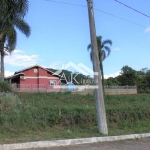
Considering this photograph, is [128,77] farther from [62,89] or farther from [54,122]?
[54,122]

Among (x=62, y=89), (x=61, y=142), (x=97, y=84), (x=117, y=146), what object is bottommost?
(x=117, y=146)

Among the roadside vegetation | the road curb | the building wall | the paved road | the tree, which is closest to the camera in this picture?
the road curb

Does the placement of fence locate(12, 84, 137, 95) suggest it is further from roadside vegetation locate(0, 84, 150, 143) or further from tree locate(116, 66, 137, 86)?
tree locate(116, 66, 137, 86)

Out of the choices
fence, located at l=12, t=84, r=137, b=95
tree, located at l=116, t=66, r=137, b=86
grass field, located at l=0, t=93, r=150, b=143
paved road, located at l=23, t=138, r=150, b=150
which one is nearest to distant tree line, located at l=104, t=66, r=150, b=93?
tree, located at l=116, t=66, r=137, b=86

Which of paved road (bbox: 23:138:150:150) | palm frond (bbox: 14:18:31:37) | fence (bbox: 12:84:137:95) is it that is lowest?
paved road (bbox: 23:138:150:150)

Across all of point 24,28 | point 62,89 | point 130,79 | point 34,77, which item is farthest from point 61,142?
point 130,79

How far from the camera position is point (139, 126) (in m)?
10.9

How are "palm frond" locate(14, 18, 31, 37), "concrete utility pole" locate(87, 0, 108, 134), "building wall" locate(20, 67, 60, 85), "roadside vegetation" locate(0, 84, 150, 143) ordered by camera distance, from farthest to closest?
"building wall" locate(20, 67, 60, 85), "palm frond" locate(14, 18, 31, 37), "concrete utility pole" locate(87, 0, 108, 134), "roadside vegetation" locate(0, 84, 150, 143)

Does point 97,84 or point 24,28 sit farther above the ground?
point 24,28

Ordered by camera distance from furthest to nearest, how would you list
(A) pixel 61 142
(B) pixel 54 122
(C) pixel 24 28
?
(C) pixel 24 28
(B) pixel 54 122
(A) pixel 61 142

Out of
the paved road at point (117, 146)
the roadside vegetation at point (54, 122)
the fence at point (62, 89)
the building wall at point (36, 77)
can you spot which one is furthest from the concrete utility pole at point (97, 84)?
the building wall at point (36, 77)

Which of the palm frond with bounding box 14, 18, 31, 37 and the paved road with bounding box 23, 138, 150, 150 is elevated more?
the palm frond with bounding box 14, 18, 31, 37

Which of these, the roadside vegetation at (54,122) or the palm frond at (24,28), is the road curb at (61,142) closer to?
the roadside vegetation at (54,122)

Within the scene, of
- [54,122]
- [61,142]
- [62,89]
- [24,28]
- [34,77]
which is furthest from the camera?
[34,77]
